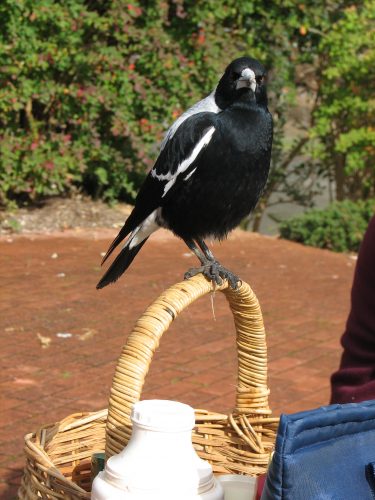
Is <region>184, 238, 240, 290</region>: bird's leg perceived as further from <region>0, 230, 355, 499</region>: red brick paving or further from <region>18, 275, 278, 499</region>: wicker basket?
<region>0, 230, 355, 499</region>: red brick paving

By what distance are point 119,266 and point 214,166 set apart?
46 centimetres

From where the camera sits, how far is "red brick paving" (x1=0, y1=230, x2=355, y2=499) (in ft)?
15.6

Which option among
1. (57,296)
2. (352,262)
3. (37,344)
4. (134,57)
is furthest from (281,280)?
(134,57)

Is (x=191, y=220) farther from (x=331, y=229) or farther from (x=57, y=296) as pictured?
(x=331, y=229)

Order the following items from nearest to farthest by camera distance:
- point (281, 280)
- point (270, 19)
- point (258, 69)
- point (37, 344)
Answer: point (258, 69), point (37, 344), point (281, 280), point (270, 19)

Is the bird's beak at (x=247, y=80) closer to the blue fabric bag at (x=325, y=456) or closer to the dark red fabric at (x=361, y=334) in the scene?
the dark red fabric at (x=361, y=334)

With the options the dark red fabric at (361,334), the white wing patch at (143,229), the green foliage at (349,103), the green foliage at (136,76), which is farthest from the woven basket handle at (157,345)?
the green foliage at (349,103)

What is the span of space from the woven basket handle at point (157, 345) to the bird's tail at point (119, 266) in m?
0.69

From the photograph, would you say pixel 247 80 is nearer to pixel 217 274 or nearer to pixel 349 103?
pixel 217 274

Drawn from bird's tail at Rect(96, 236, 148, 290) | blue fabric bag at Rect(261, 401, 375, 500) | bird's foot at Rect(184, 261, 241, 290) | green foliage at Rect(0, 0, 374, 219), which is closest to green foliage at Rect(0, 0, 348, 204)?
green foliage at Rect(0, 0, 374, 219)

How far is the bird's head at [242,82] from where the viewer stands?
301 cm

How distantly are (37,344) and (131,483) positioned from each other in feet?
13.0

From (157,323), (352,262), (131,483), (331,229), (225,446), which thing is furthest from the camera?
(331,229)

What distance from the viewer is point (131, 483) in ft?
5.55
